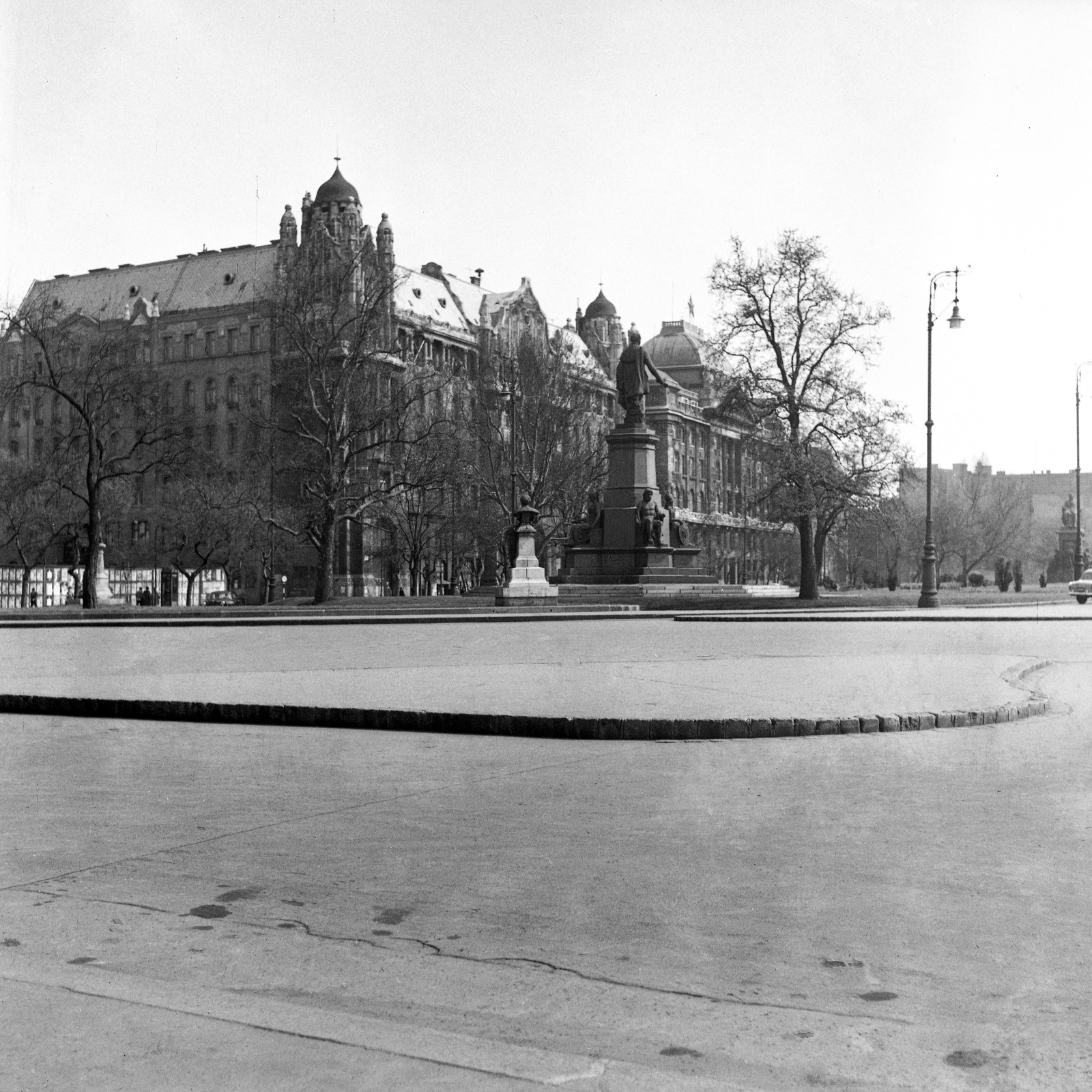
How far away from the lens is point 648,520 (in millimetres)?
45500

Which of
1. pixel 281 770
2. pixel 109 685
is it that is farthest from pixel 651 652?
pixel 281 770

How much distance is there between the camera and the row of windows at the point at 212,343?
98.3 metres

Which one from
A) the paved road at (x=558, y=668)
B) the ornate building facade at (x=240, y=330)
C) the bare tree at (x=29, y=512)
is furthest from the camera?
the ornate building facade at (x=240, y=330)

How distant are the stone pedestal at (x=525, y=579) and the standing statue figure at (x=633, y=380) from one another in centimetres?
495

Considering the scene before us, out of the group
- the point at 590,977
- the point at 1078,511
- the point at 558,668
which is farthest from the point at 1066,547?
the point at 590,977

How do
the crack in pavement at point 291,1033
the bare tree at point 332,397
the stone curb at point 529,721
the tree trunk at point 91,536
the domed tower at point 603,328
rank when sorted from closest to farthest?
1. the crack in pavement at point 291,1033
2. the stone curb at point 529,721
3. the tree trunk at point 91,536
4. the bare tree at point 332,397
5. the domed tower at point 603,328

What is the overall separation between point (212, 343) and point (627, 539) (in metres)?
61.9

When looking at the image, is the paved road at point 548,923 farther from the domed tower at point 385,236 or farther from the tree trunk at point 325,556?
the domed tower at point 385,236

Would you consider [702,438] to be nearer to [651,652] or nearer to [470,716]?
[651,652]

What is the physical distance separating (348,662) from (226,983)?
13909 millimetres

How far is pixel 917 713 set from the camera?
11289 mm

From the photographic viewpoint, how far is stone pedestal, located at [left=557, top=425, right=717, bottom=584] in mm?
45594

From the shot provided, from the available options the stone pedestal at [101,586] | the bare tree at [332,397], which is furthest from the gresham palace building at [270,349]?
the bare tree at [332,397]

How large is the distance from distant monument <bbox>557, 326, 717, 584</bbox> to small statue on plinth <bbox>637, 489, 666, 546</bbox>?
0.07 feet
